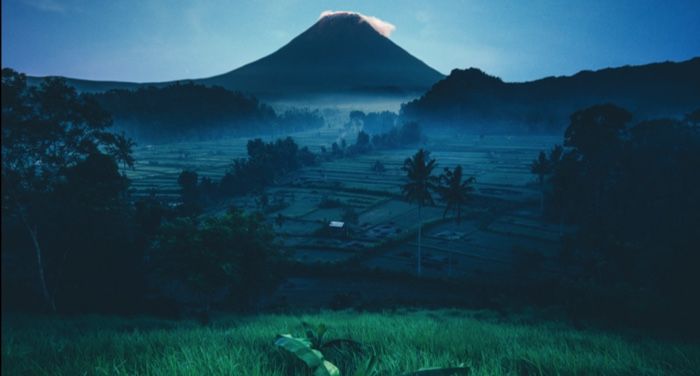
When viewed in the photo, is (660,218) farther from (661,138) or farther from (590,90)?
(590,90)

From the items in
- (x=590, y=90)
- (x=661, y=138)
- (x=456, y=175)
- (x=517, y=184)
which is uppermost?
(x=590, y=90)

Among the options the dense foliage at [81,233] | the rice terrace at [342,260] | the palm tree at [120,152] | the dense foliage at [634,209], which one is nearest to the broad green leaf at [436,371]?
the rice terrace at [342,260]

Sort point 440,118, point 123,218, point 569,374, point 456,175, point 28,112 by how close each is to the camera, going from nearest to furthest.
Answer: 1. point 569,374
2. point 28,112
3. point 123,218
4. point 456,175
5. point 440,118

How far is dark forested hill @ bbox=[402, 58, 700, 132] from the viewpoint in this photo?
Answer: 4190 inches

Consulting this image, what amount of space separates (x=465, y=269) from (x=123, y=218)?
24405 millimetres

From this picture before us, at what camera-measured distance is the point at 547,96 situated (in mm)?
140500

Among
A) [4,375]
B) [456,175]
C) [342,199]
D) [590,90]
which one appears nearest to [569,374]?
[4,375]

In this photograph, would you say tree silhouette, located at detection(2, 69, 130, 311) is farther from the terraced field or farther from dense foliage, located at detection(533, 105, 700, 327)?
dense foliage, located at detection(533, 105, 700, 327)

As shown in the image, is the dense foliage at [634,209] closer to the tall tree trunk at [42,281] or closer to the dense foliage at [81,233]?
the dense foliage at [81,233]

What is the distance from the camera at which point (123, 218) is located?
16281mm

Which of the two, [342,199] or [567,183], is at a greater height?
[567,183]

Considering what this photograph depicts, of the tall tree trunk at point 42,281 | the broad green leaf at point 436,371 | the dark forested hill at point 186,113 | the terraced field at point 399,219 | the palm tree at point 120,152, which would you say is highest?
the dark forested hill at point 186,113

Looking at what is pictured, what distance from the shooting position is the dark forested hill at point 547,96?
349 feet

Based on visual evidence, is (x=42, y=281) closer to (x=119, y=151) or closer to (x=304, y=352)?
(x=119, y=151)
